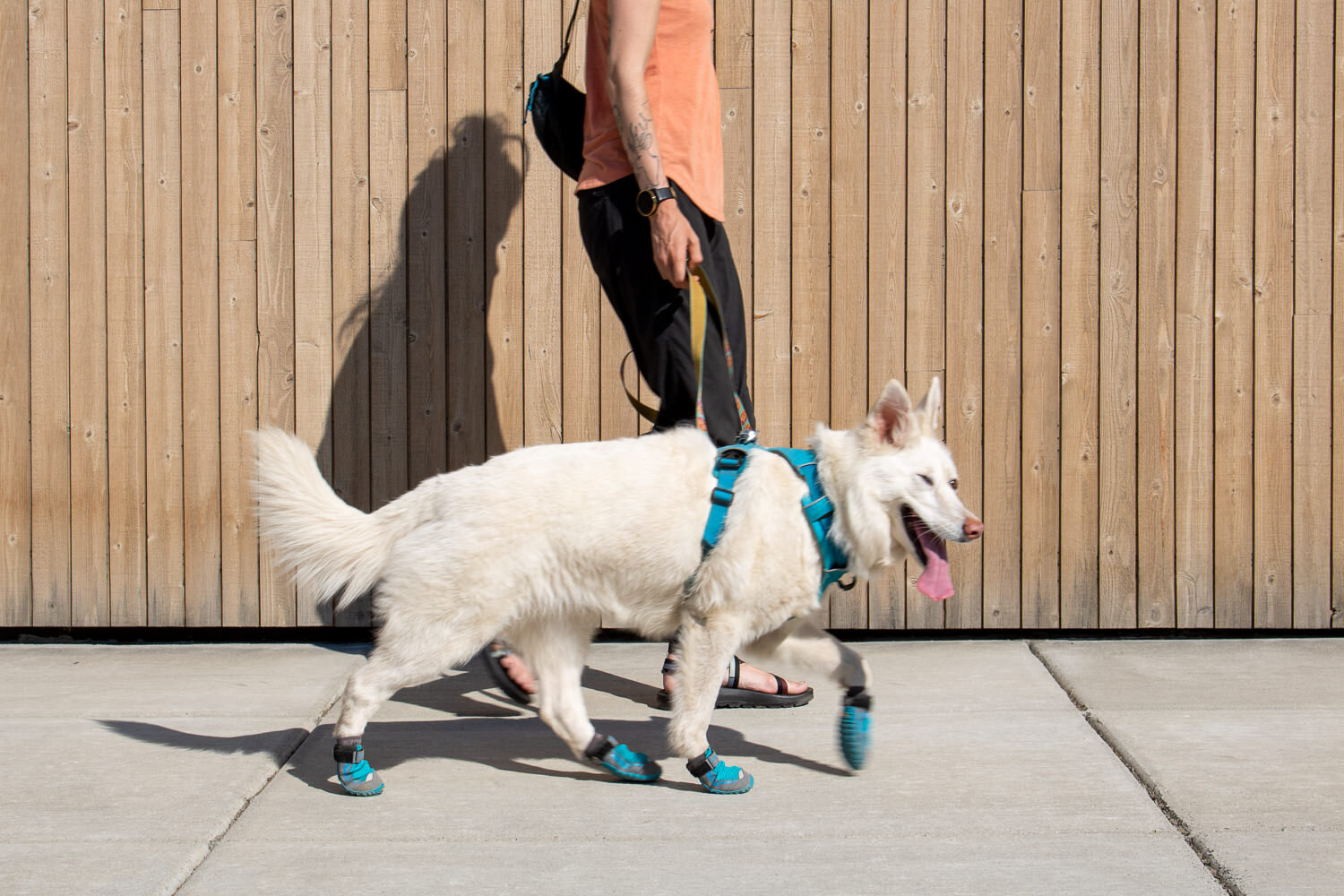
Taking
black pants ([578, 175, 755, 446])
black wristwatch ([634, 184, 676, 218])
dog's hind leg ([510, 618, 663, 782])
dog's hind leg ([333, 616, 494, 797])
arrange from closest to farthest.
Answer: dog's hind leg ([333, 616, 494, 797]) → dog's hind leg ([510, 618, 663, 782]) → black wristwatch ([634, 184, 676, 218]) → black pants ([578, 175, 755, 446])

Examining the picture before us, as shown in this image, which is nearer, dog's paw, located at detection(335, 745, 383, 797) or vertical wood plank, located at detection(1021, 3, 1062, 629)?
dog's paw, located at detection(335, 745, 383, 797)

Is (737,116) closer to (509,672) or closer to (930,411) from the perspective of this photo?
(930,411)

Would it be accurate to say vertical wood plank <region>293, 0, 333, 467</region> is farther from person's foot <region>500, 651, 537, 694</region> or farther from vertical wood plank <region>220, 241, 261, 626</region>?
person's foot <region>500, 651, 537, 694</region>

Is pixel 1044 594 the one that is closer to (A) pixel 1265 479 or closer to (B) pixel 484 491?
(A) pixel 1265 479

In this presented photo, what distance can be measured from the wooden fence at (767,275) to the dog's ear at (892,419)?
1.64 metres

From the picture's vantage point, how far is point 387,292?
188 inches

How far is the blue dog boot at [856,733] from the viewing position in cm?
320

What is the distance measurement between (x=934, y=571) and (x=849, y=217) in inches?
80.0

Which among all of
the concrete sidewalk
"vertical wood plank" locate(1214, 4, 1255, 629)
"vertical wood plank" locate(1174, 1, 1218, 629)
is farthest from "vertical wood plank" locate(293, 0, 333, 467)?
"vertical wood plank" locate(1214, 4, 1255, 629)

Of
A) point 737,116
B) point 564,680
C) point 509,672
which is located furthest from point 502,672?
point 737,116

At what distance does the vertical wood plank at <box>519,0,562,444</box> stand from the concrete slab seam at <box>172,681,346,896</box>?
1.33m

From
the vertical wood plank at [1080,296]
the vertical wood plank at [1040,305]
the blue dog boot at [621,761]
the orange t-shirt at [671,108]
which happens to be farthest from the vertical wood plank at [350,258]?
the vertical wood plank at [1080,296]

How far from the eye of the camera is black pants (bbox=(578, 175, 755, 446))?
3514 mm

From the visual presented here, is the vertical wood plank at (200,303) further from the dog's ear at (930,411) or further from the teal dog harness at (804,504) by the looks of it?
the dog's ear at (930,411)
